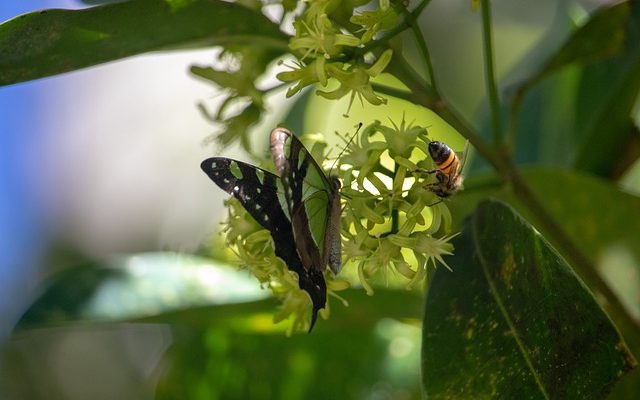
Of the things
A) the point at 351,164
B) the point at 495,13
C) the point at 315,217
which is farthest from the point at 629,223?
the point at 495,13

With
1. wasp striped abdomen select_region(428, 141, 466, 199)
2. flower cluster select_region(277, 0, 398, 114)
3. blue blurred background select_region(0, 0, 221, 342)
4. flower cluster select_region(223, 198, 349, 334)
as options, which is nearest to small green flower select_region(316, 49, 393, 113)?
flower cluster select_region(277, 0, 398, 114)

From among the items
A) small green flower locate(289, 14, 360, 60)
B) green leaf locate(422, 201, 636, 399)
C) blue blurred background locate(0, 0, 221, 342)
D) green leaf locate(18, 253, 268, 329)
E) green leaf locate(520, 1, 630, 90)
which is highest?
small green flower locate(289, 14, 360, 60)

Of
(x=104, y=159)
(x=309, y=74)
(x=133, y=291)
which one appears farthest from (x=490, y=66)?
(x=104, y=159)

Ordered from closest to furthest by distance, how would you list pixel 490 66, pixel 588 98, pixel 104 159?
pixel 490 66 → pixel 588 98 → pixel 104 159

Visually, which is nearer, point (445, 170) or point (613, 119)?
point (445, 170)

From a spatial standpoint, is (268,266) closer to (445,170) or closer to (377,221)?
(377,221)

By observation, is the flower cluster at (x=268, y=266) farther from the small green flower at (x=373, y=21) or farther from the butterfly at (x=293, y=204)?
the small green flower at (x=373, y=21)

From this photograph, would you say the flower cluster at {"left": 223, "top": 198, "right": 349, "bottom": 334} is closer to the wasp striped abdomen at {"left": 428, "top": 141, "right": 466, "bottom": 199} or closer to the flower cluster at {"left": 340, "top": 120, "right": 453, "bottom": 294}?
the flower cluster at {"left": 340, "top": 120, "right": 453, "bottom": 294}
